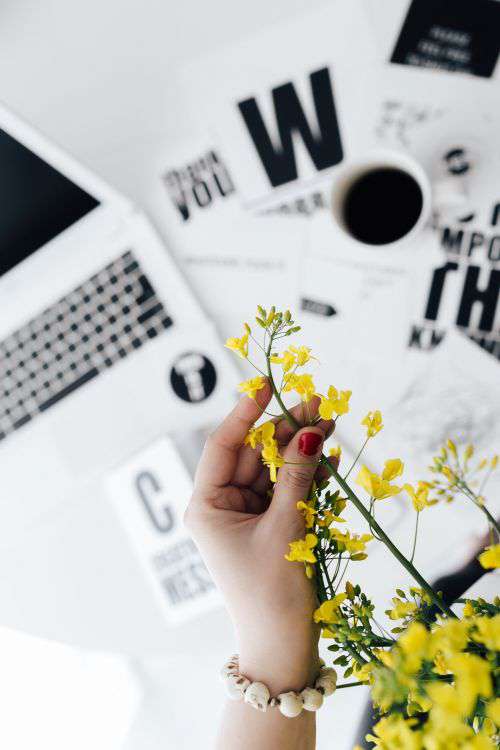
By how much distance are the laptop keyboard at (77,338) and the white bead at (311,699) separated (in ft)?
1.70

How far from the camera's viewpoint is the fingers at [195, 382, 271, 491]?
570mm

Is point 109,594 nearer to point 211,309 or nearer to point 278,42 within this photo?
point 211,309

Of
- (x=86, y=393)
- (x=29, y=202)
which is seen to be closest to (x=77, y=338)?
(x=86, y=393)

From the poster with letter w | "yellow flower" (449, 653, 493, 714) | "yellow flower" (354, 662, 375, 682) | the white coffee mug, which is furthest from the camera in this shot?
the poster with letter w

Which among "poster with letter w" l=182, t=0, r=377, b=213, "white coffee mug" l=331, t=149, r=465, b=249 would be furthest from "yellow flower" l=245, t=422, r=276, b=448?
"poster with letter w" l=182, t=0, r=377, b=213

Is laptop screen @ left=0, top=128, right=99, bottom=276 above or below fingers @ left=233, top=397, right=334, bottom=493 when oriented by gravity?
above

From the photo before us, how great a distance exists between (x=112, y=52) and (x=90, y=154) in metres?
0.15

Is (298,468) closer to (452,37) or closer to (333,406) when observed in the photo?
(333,406)

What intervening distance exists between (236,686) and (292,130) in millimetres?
669

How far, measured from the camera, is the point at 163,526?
897mm

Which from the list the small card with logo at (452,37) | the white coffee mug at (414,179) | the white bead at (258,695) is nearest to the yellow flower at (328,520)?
the white bead at (258,695)

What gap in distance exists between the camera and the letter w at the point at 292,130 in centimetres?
84

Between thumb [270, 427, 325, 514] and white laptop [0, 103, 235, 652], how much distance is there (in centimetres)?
38

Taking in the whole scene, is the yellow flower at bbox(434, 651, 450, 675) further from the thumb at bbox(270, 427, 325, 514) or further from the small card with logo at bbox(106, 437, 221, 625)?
the small card with logo at bbox(106, 437, 221, 625)
